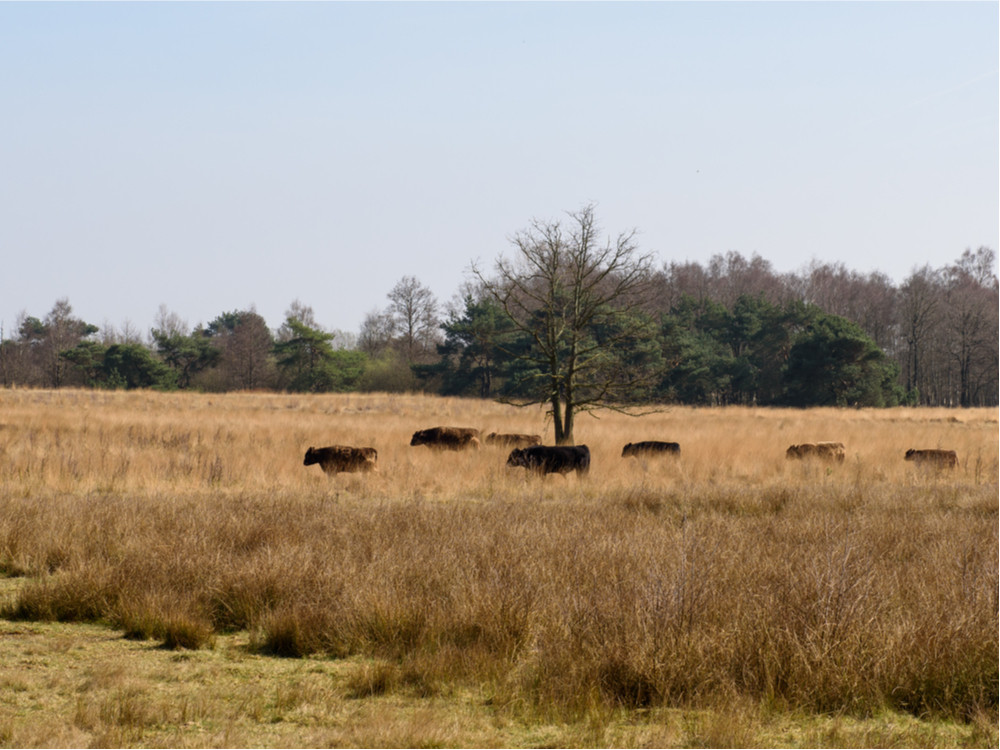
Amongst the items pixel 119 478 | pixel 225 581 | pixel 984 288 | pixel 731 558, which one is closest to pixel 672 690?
pixel 731 558

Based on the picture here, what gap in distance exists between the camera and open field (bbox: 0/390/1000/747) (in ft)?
15.1

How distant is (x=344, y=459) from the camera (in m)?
15.7

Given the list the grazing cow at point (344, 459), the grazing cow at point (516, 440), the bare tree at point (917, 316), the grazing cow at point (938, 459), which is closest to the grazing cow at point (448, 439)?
the grazing cow at point (516, 440)

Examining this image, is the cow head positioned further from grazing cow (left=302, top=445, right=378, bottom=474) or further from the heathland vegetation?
the heathland vegetation

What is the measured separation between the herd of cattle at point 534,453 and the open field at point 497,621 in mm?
3607

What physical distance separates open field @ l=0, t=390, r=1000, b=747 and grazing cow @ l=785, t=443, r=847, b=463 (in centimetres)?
629

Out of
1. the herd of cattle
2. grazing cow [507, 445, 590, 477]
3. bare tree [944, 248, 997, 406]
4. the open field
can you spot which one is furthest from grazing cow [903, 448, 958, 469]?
bare tree [944, 248, 997, 406]

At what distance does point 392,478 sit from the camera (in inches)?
584

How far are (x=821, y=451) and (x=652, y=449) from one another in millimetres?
3694

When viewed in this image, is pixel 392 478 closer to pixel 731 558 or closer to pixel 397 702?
pixel 731 558

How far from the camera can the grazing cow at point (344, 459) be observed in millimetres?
15609

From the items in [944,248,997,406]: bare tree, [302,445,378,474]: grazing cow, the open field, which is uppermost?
[944,248,997,406]: bare tree

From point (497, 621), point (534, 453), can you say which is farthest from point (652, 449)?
point (497, 621)

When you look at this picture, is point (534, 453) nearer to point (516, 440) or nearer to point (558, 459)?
point (558, 459)
